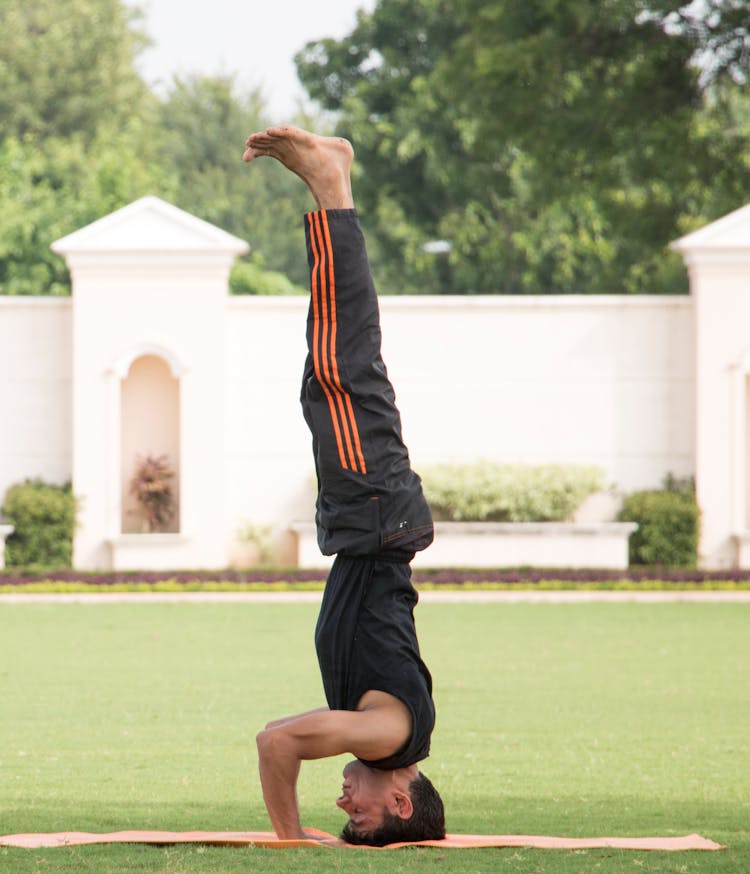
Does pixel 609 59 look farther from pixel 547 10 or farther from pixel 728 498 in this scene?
pixel 728 498

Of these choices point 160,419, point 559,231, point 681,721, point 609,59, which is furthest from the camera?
point 559,231

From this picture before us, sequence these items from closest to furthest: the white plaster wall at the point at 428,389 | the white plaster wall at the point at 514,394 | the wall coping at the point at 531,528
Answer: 1. the wall coping at the point at 531,528
2. the white plaster wall at the point at 428,389
3. the white plaster wall at the point at 514,394

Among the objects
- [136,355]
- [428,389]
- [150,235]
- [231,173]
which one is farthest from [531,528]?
[231,173]

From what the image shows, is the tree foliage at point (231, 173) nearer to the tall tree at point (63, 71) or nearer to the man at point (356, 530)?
the tall tree at point (63, 71)

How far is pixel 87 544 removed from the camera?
19.8 meters

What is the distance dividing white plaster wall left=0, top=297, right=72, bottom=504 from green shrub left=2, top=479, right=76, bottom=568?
2.71 ft

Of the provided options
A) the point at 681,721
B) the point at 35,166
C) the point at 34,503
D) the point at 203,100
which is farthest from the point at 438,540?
the point at 203,100

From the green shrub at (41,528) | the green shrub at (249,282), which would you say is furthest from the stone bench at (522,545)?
the green shrub at (249,282)

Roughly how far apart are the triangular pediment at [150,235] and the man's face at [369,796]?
15.5 m

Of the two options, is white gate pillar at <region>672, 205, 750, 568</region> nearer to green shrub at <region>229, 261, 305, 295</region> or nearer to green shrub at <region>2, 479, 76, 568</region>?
→ green shrub at <region>2, 479, 76, 568</region>

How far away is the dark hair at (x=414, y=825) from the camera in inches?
183

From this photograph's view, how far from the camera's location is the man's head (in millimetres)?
4656

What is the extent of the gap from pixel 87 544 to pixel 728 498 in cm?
846

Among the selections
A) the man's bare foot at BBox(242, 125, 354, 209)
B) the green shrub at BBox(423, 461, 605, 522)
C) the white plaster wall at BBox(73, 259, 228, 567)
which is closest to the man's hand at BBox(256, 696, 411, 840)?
the man's bare foot at BBox(242, 125, 354, 209)
